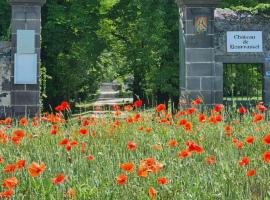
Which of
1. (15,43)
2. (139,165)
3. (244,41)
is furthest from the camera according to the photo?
(244,41)

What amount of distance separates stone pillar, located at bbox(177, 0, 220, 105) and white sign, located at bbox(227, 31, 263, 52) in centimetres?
40

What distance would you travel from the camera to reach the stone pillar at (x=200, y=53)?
1105 cm

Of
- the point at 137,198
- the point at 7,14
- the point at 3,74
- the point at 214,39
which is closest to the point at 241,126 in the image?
the point at 137,198

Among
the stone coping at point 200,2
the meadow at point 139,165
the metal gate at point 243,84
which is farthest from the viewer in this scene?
the metal gate at point 243,84

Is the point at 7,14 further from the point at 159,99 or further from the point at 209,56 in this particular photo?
the point at 209,56

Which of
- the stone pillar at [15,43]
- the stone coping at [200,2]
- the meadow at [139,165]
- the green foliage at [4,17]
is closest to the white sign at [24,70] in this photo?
the stone pillar at [15,43]

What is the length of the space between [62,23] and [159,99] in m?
4.22

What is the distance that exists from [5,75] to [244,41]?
5103 millimetres

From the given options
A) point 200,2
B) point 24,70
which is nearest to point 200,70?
point 200,2

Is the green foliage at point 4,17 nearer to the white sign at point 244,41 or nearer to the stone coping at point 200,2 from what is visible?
the stone coping at point 200,2

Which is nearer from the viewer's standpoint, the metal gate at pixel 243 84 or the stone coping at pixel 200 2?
the stone coping at pixel 200 2

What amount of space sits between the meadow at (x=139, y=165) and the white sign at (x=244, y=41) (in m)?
4.27

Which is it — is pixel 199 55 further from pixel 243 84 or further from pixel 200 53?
pixel 243 84

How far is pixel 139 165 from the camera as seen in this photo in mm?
4277
